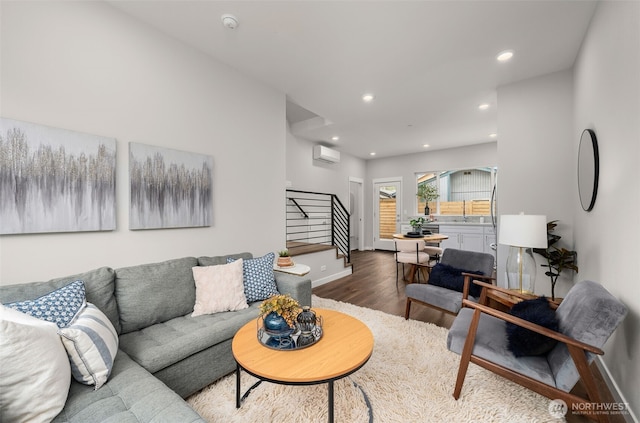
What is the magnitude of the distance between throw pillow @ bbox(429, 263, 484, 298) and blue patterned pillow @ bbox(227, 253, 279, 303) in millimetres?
1745

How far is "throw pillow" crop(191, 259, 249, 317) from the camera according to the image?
2.18m

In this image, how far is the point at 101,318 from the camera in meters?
1.54

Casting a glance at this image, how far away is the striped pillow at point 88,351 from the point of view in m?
1.26

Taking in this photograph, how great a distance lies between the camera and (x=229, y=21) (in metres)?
2.27

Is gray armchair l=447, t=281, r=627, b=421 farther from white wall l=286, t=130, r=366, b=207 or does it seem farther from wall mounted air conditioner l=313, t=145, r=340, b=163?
wall mounted air conditioner l=313, t=145, r=340, b=163

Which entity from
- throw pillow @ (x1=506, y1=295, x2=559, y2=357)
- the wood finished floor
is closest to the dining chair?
the wood finished floor

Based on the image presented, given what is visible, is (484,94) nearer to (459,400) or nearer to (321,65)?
(321,65)

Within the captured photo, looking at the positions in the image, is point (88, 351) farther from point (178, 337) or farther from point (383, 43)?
point (383, 43)

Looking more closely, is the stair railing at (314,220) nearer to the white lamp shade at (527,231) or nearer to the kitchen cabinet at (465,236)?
the kitchen cabinet at (465,236)

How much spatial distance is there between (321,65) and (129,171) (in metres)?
2.18

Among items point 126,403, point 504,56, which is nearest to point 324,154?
point 504,56

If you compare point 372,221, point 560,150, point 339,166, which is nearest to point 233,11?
point 560,150

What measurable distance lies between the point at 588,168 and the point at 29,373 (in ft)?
12.5

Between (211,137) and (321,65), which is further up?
(321,65)
